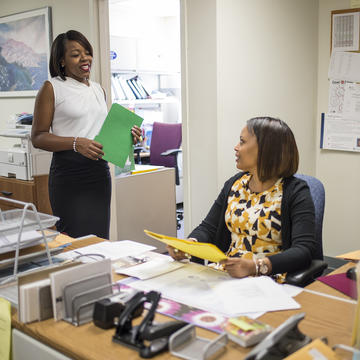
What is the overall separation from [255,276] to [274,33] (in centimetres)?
209

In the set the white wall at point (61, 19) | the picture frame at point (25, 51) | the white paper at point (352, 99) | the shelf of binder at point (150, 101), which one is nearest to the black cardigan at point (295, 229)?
the white paper at point (352, 99)

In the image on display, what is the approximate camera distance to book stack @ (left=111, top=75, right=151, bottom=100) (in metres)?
5.75

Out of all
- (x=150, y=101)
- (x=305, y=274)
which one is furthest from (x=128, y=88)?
(x=305, y=274)

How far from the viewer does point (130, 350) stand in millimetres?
1089

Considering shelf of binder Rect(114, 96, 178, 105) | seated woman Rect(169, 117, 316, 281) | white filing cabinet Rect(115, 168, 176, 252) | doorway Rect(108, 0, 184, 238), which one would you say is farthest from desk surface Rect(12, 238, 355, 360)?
shelf of binder Rect(114, 96, 178, 105)

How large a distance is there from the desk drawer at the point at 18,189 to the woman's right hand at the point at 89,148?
1.42 meters

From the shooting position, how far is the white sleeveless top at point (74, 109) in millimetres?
2445

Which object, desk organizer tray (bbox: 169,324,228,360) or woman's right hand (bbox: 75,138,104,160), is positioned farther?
woman's right hand (bbox: 75,138,104,160)

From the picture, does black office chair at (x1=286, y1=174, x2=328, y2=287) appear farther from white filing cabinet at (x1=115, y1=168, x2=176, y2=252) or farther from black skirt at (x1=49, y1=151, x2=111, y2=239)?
white filing cabinet at (x1=115, y1=168, x2=176, y2=252)

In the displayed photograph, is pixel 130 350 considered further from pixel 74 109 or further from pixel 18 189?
pixel 18 189

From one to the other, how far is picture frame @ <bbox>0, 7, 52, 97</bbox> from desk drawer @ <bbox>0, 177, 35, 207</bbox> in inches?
32.8

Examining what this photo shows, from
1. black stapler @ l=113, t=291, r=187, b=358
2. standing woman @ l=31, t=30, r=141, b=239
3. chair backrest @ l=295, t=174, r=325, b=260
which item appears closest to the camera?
black stapler @ l=113, t=291, r=187, b=358

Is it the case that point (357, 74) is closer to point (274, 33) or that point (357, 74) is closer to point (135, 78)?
point (274, 33)

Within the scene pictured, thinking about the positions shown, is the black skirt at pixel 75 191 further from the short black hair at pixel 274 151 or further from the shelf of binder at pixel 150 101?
the shelf of binder at pixel 150 101
